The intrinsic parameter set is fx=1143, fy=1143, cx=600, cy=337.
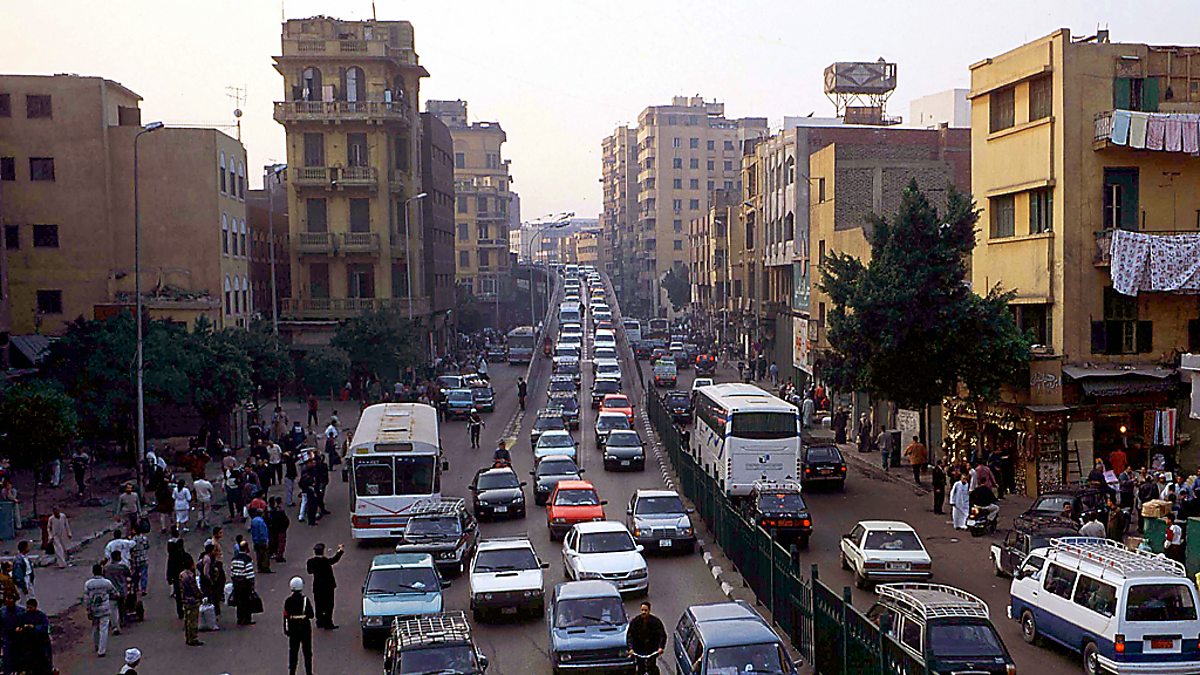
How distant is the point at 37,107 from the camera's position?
49906 mm

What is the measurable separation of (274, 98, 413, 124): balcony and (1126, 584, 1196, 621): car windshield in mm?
57012

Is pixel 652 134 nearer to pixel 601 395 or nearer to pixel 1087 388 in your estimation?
pixel 601 395

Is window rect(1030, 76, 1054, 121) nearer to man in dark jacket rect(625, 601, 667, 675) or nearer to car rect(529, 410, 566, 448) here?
car rect(529, 410, 566, 448)

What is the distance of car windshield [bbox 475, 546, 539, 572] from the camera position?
20125mm

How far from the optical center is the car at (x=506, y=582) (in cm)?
1942

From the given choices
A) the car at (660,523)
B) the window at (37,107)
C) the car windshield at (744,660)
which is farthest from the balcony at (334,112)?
the car windshield at (744,660)

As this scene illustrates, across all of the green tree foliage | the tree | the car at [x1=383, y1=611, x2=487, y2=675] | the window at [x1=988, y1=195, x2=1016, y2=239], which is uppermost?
the window at [x1=988, y1=195, x2=1016, y2=239]

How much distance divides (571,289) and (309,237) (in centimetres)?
10025

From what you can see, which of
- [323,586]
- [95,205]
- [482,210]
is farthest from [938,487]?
[482,210]

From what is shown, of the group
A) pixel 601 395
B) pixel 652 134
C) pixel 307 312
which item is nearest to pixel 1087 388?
pixel 601 395

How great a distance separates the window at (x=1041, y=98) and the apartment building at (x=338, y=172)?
40.2 m

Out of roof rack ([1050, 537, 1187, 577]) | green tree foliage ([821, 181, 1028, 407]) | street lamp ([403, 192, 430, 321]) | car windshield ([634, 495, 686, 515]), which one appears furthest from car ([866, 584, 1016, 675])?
street lamp ([403, 192, 430, 321])

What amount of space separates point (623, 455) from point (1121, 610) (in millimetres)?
23606

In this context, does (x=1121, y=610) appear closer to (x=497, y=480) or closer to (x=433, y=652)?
(x=433, y=652)
